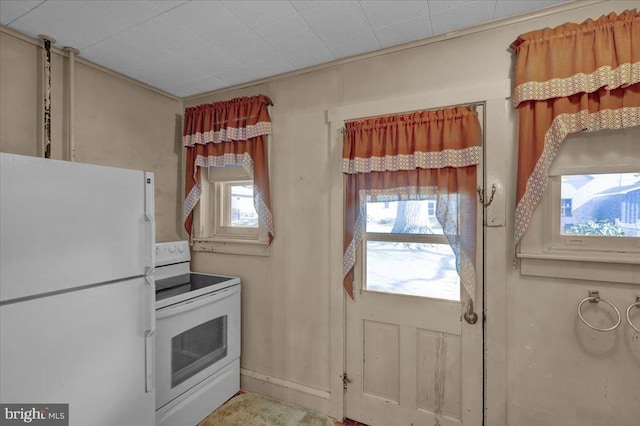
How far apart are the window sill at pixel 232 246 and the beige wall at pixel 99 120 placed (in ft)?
0.91

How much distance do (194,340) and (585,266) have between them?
7.89 ft

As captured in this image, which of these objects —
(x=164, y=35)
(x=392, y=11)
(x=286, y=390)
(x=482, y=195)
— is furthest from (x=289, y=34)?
(x=286, y=390)

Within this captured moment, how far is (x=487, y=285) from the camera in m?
1.74

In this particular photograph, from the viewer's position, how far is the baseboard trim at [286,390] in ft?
7.20

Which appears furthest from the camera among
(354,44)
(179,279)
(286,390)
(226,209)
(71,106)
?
(226,209)

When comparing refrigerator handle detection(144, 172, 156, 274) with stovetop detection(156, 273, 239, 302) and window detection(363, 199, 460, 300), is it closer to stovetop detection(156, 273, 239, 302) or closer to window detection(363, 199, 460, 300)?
stovetop detection(156, 273, 239, 302)

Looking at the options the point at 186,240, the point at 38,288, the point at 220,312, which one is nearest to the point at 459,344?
the point at 220,312

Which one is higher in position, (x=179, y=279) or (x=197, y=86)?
(x=197, y=86)

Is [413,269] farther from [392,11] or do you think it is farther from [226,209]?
[226,209]

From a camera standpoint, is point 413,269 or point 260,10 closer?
point 260,10

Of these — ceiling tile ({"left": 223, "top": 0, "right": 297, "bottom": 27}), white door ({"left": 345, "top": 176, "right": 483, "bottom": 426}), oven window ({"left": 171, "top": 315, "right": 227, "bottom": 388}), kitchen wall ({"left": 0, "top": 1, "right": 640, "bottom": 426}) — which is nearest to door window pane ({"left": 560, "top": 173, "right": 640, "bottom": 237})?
kitchen wall ({"left": 0, "top": 1, "right": 640, "bottom": 426})

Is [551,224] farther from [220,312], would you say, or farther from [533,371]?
[220,312]

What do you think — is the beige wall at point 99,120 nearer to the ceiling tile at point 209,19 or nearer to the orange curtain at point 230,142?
the orange curtain at point 230,142

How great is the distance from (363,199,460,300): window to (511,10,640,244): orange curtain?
44 cm
